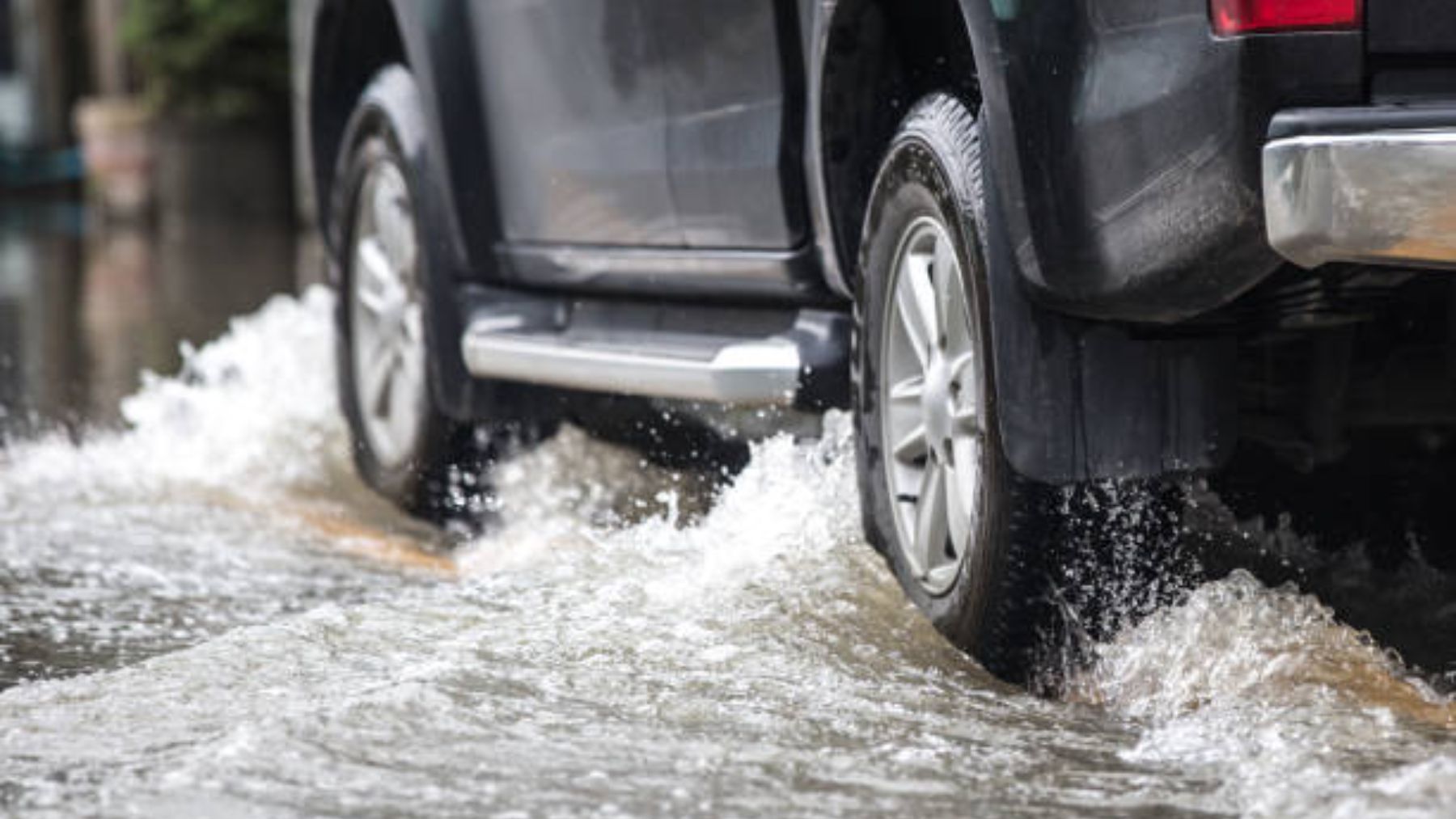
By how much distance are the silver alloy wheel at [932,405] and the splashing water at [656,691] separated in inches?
6.4

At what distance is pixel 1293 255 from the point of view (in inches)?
128

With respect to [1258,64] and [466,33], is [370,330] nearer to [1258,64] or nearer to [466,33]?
[466,33]

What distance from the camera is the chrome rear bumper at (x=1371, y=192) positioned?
10.3 feet

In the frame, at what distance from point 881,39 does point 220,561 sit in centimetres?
179

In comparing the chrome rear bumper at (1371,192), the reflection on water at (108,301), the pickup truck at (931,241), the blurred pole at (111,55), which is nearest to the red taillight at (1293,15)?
the pickup truck at (931,241)

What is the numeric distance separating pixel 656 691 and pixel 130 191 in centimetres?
1966

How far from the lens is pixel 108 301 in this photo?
12.6 m

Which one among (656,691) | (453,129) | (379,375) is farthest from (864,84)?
(379,375)

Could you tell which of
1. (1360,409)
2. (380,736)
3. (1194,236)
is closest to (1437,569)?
(1360,409)

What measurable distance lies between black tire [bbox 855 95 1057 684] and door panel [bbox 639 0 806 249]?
333mm

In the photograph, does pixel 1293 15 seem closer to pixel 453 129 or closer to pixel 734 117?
pixel 734 117

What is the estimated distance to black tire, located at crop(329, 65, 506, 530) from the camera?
5.80 m

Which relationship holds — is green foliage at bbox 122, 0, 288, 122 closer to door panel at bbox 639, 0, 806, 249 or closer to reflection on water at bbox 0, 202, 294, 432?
reflection on water at bbox 0, 202, 294, 432

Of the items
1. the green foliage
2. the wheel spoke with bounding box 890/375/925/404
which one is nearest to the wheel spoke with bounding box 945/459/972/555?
the wheel spoke with bounding box 890/375/925/404
